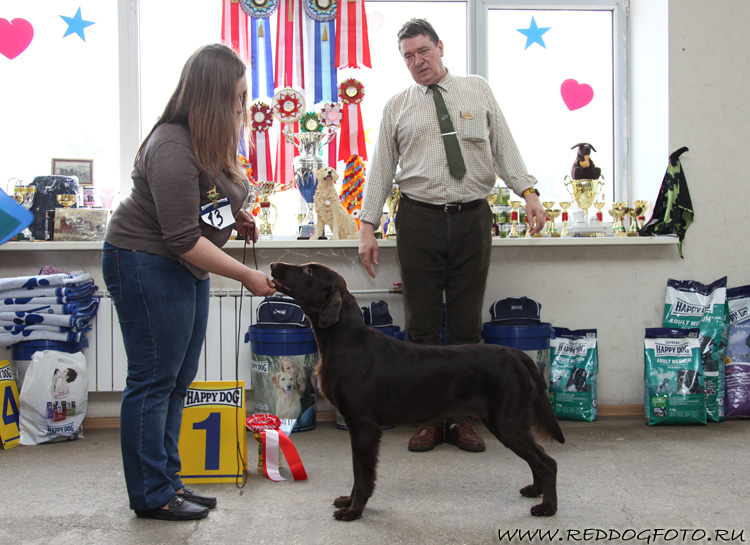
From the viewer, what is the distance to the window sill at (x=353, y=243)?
3182mm

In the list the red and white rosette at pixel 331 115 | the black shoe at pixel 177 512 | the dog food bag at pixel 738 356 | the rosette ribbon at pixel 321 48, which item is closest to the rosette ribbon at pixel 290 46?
the rosette ribbon at pixel 321 48

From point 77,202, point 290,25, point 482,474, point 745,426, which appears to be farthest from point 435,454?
point 290,25

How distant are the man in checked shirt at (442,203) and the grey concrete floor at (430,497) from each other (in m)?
0.38

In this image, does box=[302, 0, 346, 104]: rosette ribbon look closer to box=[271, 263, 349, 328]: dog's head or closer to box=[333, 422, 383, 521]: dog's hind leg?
box=[271, 263, 349, 328]: dog's head

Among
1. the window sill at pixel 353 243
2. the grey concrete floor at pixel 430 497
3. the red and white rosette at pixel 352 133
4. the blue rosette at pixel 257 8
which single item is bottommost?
the grey concrete floor at pixel 430 497

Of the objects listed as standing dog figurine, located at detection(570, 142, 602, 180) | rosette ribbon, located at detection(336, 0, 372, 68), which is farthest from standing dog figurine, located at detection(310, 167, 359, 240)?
standing dog figurine, located at detection(570, 142, 602, 180)

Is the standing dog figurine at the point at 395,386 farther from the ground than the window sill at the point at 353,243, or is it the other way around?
the window sill at the point at 353,243

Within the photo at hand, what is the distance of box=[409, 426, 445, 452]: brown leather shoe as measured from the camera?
2750 millimetres

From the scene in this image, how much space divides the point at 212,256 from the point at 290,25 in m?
2.39

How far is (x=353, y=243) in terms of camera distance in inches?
128

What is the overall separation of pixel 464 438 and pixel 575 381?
0.82 meters

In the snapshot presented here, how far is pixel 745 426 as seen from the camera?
3.13 meters

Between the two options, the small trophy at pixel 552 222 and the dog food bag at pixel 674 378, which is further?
the small trophy at pixel 552 222

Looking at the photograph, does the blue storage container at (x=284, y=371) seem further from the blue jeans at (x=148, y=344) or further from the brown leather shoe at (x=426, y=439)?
the blue jeans at (x=148, y=344)
